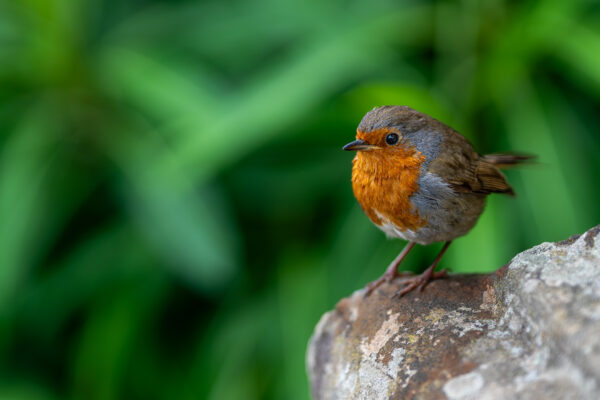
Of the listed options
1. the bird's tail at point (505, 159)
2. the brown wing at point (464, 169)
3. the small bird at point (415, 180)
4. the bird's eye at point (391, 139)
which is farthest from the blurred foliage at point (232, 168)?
the bird's eye at point (391, 139)

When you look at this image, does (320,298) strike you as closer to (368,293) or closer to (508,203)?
(508,203)

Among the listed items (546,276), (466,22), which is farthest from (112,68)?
(546,276)

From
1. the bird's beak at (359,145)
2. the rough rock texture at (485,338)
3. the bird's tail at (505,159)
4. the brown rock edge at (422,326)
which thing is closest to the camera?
the rough rock texture at (485,338)

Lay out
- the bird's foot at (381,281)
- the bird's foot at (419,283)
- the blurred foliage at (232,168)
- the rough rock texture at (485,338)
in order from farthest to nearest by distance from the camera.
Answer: the blurred foliage at (232,168)
the bird's foot at (381,281)
the bird's foot at (419,283)
the rough rock texture at (485,338)

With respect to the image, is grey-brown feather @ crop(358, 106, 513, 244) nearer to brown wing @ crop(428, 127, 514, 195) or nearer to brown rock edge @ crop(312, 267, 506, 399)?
brown wing @ crop(428, 127, 514, 195)

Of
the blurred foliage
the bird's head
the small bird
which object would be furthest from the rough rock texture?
the blurred foliage

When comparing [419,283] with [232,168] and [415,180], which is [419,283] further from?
[232,168]

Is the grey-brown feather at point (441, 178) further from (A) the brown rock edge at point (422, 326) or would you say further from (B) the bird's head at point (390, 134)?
(A) the brown rock edge at point (422, 326)
